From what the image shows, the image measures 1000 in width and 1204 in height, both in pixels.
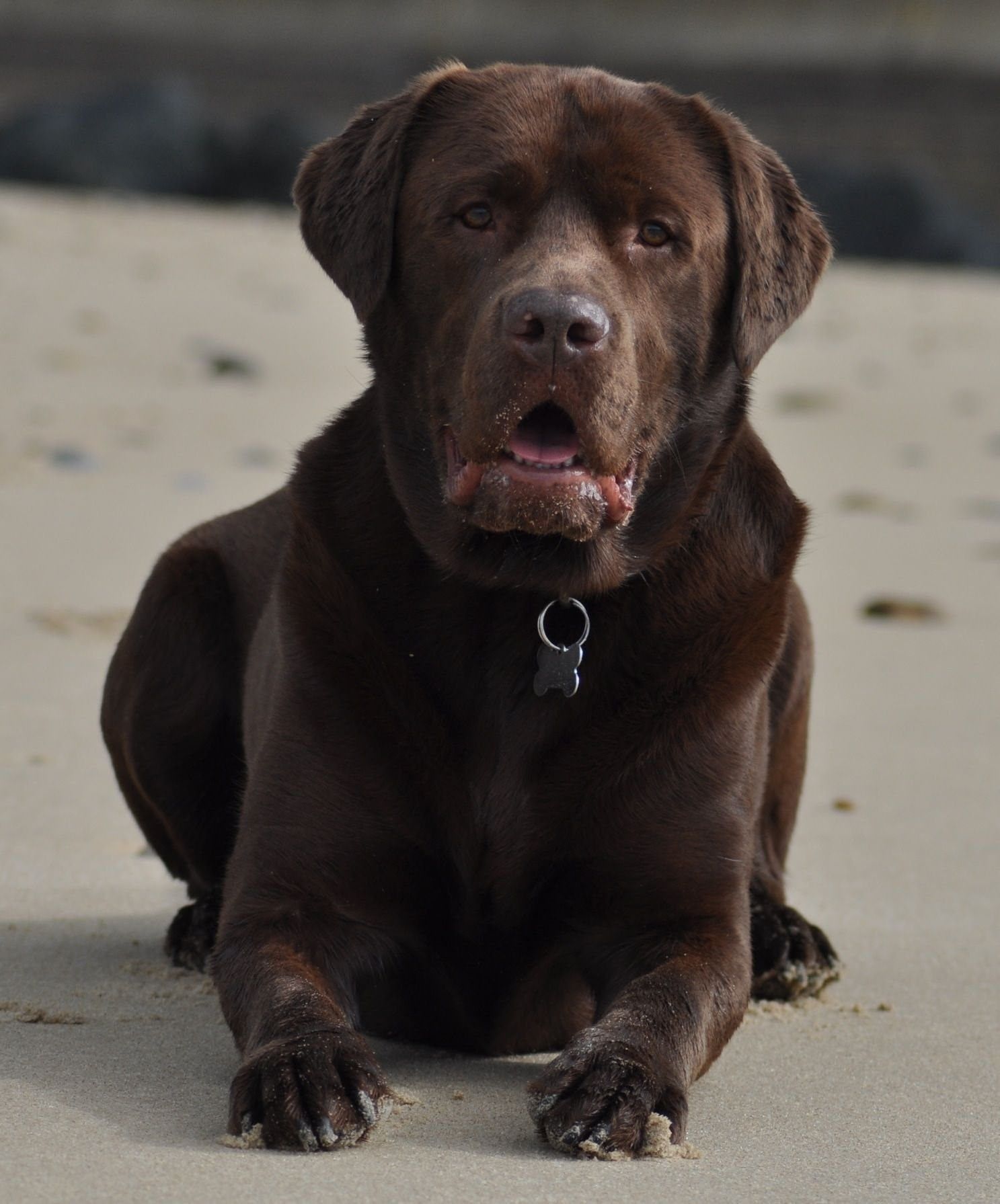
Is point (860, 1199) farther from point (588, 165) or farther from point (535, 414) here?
point (588, 165)

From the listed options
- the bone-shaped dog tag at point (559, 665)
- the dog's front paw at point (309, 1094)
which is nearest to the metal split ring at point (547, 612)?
the bone-shaped dog tag at point (559, 665)

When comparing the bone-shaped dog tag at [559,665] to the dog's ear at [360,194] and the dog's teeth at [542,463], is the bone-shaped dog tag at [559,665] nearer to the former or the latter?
the dog's teeth at [542,463]

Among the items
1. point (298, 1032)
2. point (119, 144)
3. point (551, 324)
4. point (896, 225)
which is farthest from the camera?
point (896, 225)

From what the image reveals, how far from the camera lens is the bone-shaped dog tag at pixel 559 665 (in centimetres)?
352

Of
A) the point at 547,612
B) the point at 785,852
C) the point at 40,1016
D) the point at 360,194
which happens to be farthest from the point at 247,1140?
the point at 785,852

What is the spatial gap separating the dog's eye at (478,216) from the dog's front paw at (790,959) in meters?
1.48

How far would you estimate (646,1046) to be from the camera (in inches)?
120

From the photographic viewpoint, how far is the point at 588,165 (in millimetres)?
3604

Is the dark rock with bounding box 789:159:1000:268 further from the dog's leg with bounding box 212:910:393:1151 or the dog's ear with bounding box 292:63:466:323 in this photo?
the dog's leg with bounding box 212:910:393:1151

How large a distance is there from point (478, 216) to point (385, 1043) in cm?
148

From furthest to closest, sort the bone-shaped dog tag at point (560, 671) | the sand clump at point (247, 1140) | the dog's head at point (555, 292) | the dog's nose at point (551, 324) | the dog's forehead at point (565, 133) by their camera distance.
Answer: the dog's forehead at point (565, 133) < the bone-shaped dog tag at point (560, 671) < the dog's head at point (555, 292) < the dog's nose at point (551, 324) < the sand clump at point (247, 1140)

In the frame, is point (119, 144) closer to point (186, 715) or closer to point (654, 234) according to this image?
point (186, 715)

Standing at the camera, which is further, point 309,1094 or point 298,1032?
point 298,1032

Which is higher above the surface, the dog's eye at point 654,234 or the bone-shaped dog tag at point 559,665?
the dog's eye at point 654,234
